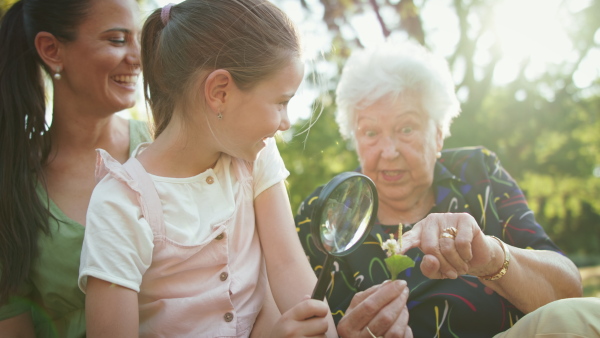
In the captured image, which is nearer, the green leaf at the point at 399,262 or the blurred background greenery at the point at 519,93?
the green leaf at the point at 399,262

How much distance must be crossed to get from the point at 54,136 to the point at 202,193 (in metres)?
1.16

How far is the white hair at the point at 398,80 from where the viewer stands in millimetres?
2828

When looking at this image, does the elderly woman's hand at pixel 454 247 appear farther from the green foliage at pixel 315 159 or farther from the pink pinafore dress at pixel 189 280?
the green foliage at pixel 315 159

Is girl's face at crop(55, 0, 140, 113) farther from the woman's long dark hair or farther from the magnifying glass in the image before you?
→ the magnifying glass

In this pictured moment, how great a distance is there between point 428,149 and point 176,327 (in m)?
1.56

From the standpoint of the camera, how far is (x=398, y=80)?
282 centimetres

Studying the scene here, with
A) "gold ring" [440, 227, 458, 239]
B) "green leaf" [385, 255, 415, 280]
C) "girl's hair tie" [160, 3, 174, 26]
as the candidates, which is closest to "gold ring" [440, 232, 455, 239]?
"gold ring" [440, 227, 458, 239]

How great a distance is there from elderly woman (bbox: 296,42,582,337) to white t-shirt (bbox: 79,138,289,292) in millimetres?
719

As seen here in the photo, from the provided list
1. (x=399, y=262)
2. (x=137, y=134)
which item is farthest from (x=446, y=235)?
(x=137, y=134)

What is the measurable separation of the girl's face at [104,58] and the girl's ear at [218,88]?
2.86ft

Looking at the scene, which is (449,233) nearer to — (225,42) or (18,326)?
(225,42)

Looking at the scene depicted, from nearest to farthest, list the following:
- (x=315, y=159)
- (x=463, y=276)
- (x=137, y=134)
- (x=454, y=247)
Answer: (x=454, y=247)
(x=463, y=276)
(x=137, y=134)
(x=315, y=159)

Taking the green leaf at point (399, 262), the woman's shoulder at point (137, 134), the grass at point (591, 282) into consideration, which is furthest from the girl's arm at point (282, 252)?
the grass at point (591, 282)

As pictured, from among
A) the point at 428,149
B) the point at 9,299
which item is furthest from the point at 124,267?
the point at 428,149
